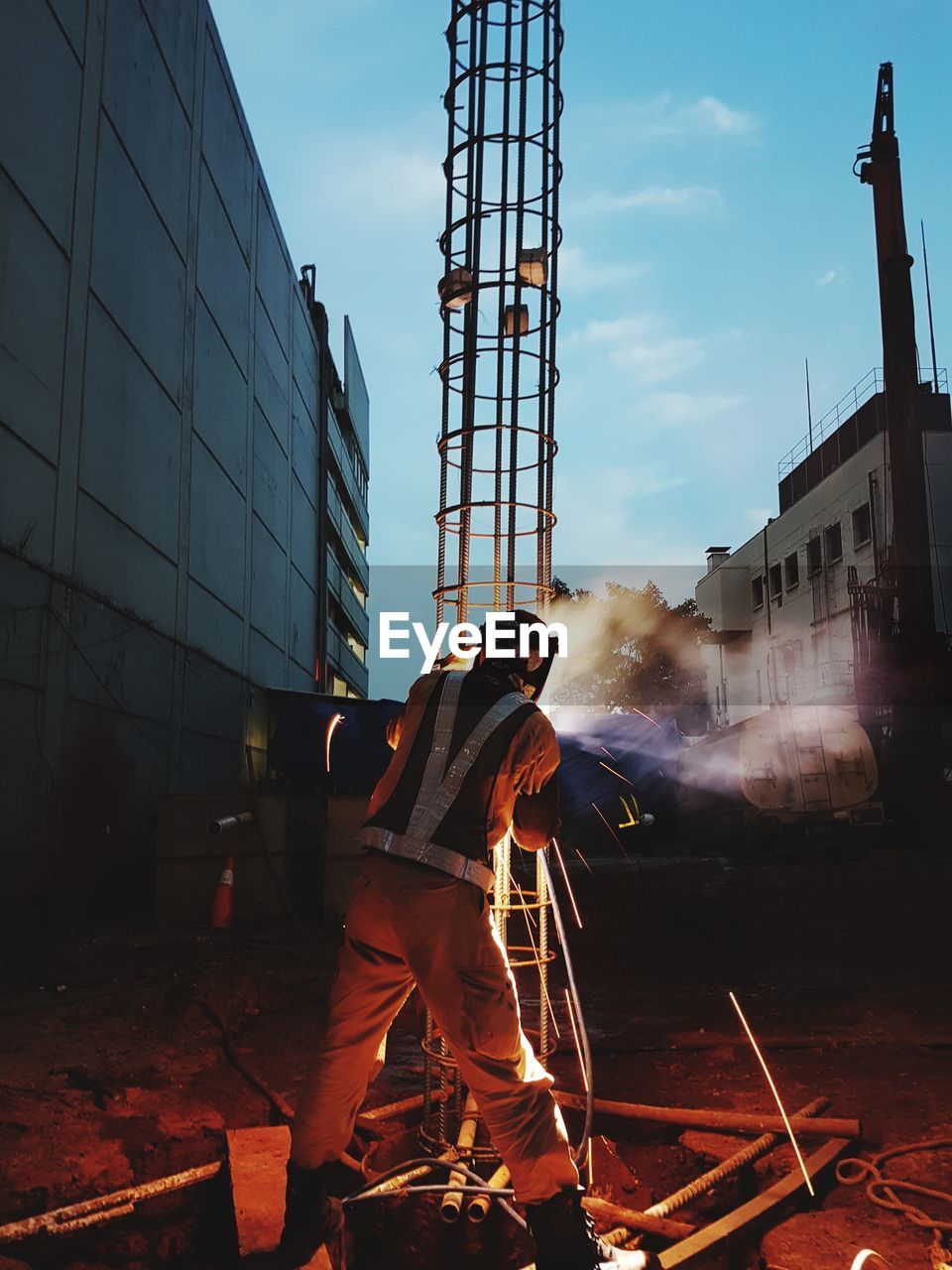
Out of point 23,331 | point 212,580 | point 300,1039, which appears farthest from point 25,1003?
point 212,580

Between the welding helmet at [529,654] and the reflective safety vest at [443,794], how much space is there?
0.78ft

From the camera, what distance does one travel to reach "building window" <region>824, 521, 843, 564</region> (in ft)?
107

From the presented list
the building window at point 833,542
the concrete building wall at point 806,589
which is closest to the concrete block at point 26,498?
the concrete building wall at point 806,589

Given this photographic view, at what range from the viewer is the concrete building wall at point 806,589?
28.8 m

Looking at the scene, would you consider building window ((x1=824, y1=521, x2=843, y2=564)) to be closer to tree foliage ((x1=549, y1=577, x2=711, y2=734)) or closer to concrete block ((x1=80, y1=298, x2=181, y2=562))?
tree foliage ((x1=549, y1=577, x2=711, y2=734))

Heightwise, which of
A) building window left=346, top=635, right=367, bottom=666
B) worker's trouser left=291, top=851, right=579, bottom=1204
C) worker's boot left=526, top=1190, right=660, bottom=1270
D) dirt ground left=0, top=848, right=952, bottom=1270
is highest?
building window left=346, top=635, right=367, bottom=666

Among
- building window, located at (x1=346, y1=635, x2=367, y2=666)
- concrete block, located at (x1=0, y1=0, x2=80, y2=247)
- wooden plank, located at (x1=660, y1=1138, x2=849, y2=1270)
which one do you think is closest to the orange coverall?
wooden plank, located at (x1=660, y1=1138, x2=849, y2=1270)

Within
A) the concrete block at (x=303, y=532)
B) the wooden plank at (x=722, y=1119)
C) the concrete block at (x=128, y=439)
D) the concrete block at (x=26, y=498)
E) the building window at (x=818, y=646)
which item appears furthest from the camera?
the building window at (x=818, y=646)

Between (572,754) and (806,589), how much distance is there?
67.6 feet

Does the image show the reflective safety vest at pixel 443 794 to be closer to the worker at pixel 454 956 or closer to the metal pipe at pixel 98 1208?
the worker at pixel 454 956

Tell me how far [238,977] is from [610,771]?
37.9 ft

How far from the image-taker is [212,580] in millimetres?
16125

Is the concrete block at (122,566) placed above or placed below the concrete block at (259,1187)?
above

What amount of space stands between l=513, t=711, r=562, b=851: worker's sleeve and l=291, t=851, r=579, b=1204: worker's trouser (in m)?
0.39
